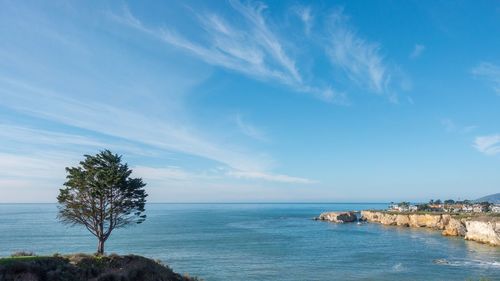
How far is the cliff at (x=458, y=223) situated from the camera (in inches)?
3573

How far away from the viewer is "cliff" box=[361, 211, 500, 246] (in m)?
90.8

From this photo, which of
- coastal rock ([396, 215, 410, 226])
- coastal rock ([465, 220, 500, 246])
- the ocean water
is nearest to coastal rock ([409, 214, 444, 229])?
coastal rock ([396, 215, 410, 226])

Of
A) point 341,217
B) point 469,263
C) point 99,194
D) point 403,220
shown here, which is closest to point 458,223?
point 403,220

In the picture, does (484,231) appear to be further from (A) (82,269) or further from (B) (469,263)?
(A) (82,269)

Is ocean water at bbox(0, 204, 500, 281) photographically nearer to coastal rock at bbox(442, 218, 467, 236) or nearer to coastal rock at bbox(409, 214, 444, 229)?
coastal rock at bbox(442, 218, 467, 236)

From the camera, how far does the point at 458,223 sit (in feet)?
361

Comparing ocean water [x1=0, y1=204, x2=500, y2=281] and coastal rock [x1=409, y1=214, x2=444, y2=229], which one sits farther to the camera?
coastal rock [x1=409, y1=214, x2=444, y2=229]

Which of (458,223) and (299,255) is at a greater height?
(458,223)

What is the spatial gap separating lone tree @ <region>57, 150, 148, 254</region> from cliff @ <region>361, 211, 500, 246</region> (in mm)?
84542

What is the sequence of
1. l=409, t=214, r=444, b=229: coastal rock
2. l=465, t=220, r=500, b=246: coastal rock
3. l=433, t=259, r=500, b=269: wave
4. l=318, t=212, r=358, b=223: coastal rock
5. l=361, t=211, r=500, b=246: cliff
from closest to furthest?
l=433, t=259, r=500, b=269: wave
l=465, t=220, r=500, b=246: coastal rock
l=361, t=211, r=500, b=246: cliff
l=409, t=214, r=444, b=229: coastal rock
l=318, t=212, r=358, b=223: coastal rock

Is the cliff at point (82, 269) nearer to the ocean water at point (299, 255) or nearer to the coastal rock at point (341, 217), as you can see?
the ocean water at point (299, 255)

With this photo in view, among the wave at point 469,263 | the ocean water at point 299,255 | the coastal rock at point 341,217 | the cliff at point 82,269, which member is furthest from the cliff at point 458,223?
the cliff at point 82,269

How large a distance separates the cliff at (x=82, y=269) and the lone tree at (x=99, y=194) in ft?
18.0

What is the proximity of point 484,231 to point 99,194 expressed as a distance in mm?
90091
